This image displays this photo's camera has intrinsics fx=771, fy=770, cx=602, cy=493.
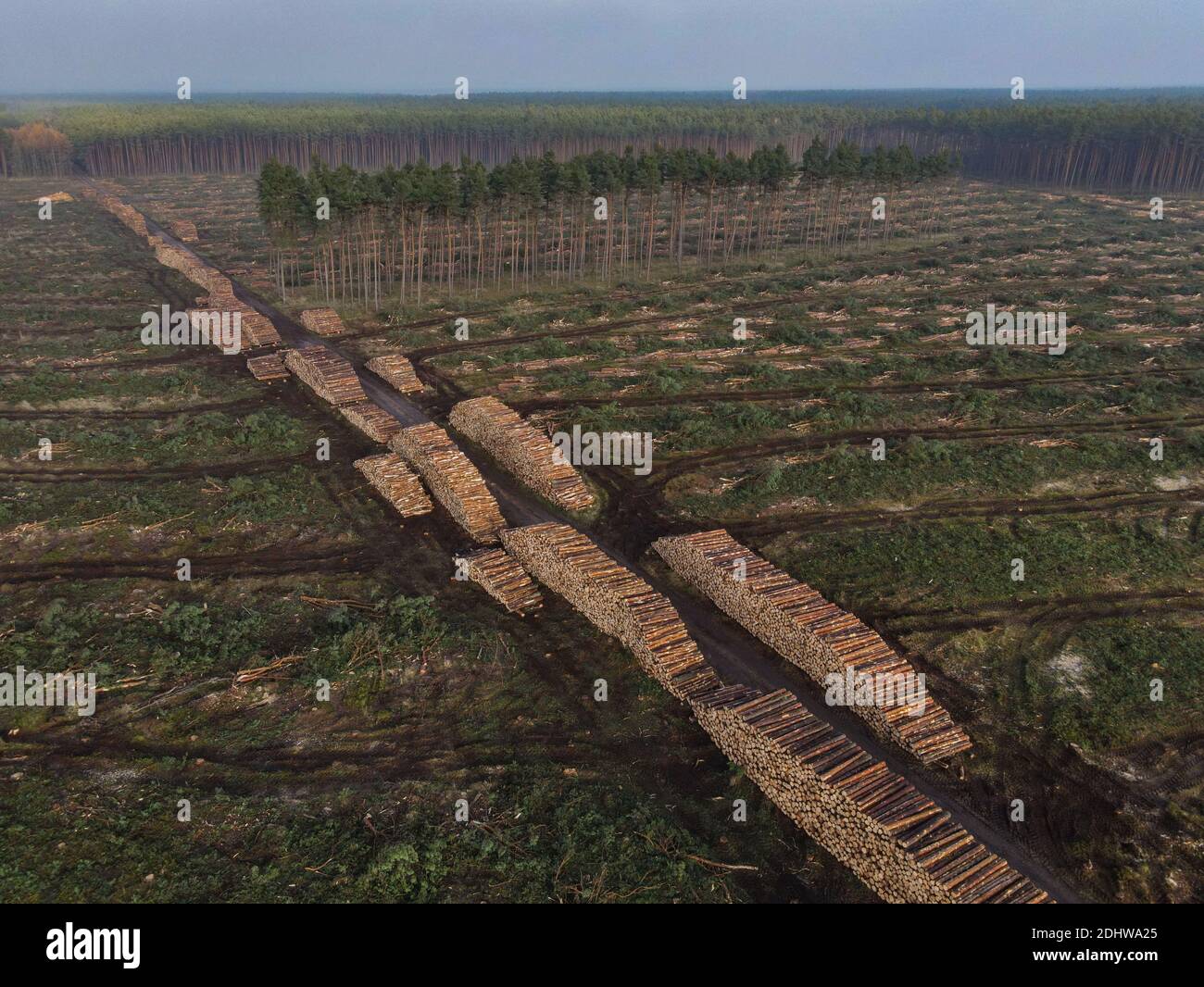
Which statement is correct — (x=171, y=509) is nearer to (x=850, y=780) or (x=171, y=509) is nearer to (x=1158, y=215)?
(x=850, y=780)

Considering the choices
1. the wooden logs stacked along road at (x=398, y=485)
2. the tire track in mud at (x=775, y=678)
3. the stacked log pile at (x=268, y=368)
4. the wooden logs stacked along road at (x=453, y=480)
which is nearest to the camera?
the tire track in mud at (x=775, y=678)

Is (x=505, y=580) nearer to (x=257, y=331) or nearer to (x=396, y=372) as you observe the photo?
(x=396, y=372)

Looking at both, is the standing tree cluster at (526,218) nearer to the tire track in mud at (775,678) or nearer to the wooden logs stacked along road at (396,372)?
the wooden logs stacked along road at (396,372)

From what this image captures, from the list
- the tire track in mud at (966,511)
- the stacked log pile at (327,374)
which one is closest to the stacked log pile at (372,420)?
the stacked log pile at (327,374)

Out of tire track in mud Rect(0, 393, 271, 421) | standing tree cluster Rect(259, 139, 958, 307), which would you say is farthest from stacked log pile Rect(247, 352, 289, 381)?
standing tree cluster Rect(259, 139, 958, 307)

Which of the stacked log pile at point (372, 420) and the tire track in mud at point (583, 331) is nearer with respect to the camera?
the stacked log pile at point (372, 420)

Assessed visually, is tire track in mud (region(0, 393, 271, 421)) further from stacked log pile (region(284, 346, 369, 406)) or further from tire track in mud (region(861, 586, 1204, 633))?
tire track in mud (region(861, 586, 1204, 633))
